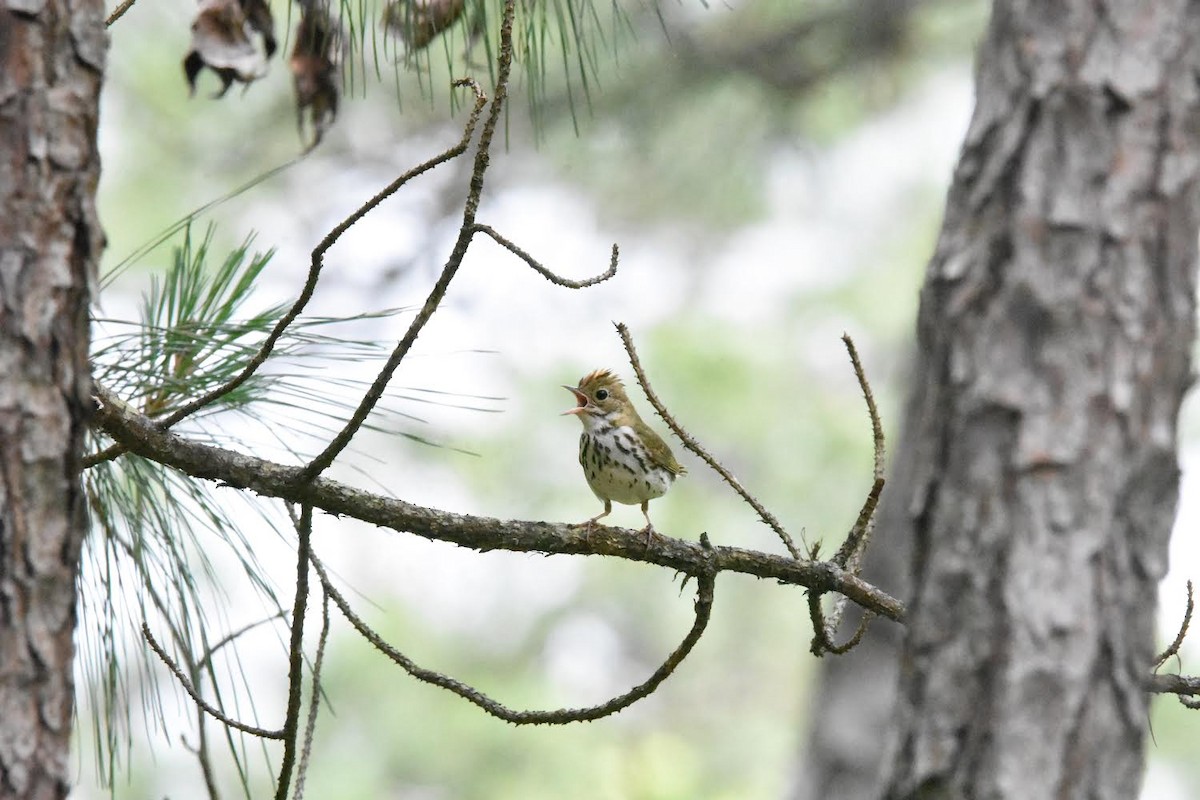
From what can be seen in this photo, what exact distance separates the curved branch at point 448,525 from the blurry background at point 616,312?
2.99 meters

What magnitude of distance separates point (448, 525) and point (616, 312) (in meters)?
6.62

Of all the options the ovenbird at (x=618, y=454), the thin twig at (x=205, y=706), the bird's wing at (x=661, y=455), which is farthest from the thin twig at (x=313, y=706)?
the bird's wing at (x=661, y=455)

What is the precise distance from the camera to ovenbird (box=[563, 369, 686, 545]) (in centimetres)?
388

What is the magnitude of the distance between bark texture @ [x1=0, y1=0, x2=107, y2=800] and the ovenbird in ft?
7.99

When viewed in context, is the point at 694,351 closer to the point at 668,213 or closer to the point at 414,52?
the point at 668,213

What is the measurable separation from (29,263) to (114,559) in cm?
93

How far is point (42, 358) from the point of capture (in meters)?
Result: 1.39

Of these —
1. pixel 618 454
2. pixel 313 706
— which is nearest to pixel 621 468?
pixel 618 454

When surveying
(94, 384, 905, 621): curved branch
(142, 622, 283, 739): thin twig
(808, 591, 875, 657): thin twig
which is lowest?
(142, 622, 283, 739): thin twig

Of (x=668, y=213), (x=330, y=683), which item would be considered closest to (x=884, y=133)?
(x=668, y=213)

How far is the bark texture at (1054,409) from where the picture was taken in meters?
1.28

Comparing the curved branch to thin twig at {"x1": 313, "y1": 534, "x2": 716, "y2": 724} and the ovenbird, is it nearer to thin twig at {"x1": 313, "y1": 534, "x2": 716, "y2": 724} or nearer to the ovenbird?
thin twig at {"x1": 313, "y1": 534, "x2": 716, "y2": 724}

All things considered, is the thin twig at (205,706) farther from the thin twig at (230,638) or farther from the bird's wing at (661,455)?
the bird's wing at (661,455)

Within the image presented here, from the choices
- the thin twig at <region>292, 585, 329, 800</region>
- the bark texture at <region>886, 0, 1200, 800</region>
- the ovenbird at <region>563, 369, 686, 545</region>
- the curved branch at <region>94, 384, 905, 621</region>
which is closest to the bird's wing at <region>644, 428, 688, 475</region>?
the ovenbird at <region>563, 369, 686, 545</region>
